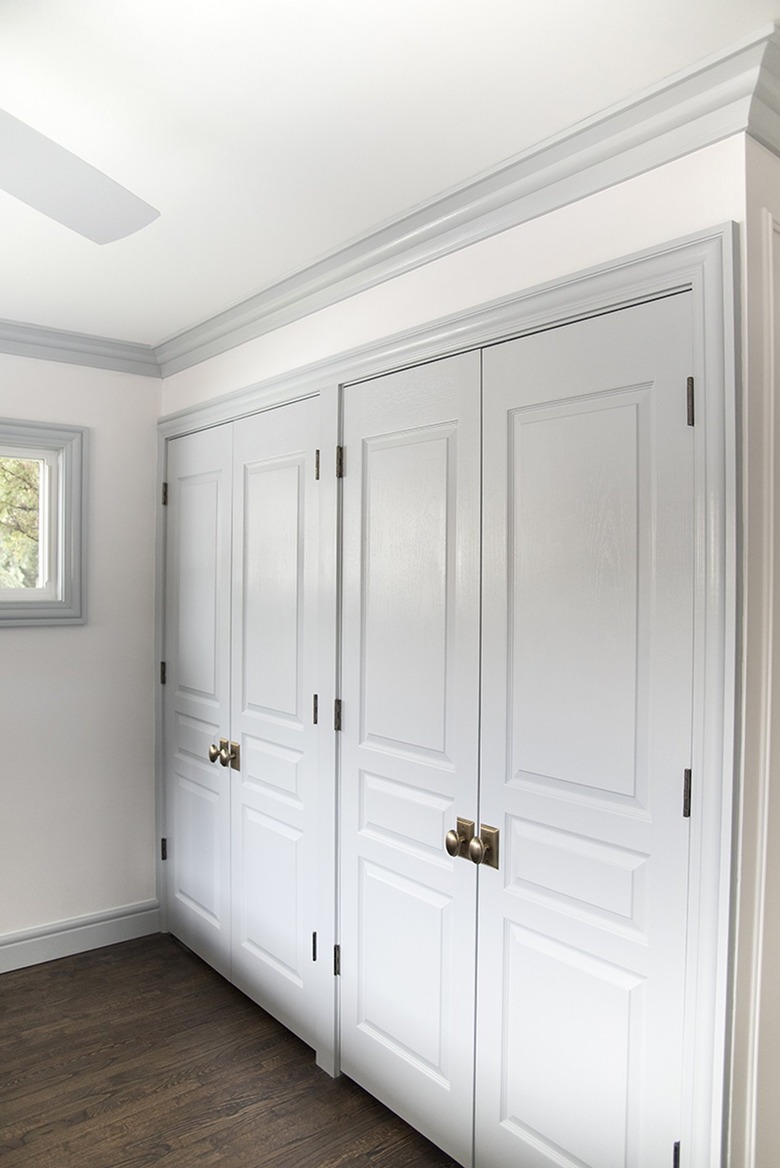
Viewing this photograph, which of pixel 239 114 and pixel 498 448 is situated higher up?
pixel 239 114

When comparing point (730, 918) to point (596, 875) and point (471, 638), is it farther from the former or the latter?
point (471, 638)

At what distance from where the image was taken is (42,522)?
3.24 meters

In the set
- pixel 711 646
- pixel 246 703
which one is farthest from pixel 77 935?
pixel 711 646

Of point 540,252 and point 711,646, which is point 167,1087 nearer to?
point 711,646

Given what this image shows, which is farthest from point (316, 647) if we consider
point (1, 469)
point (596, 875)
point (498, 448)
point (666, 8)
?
point (666, 8)

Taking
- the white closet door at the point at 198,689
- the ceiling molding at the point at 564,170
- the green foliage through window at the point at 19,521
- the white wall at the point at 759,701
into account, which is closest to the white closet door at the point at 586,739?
the white wall at the point at 759,701

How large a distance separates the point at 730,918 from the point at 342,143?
173 centimetres

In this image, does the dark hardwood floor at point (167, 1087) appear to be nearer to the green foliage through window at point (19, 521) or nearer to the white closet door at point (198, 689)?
the white closet door at point (198, 689)

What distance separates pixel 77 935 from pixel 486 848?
7.06ft

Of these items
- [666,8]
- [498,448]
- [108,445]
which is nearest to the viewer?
[666,8]

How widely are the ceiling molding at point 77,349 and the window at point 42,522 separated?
0.94 feet

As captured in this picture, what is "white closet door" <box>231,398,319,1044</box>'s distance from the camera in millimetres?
2543

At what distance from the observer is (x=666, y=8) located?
128 centimetres

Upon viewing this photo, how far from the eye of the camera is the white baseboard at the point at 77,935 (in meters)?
3.09
